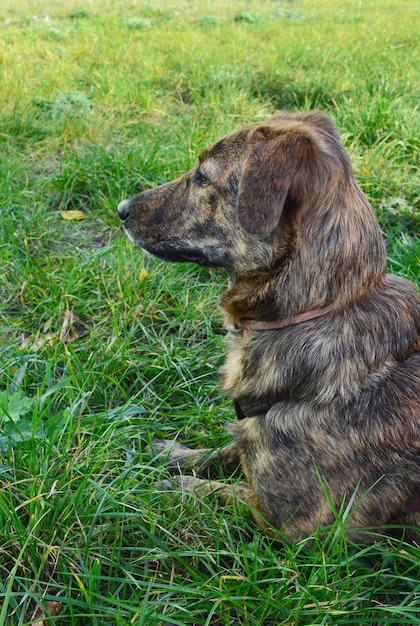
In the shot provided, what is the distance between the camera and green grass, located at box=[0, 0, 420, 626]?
183 cm

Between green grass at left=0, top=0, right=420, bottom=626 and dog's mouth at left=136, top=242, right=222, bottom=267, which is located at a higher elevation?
dog's mouth at left=136, top=242, right=222, bottom=267

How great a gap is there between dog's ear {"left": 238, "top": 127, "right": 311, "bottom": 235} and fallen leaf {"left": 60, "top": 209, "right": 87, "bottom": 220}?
7.54 feet

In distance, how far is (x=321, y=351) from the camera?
2039 mm

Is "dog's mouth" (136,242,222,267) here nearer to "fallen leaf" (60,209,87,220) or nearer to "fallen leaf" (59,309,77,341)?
"fallen leaf" (59,309,77,341)

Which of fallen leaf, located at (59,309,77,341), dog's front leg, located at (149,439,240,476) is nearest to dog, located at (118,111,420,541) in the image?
dog's front leg, located at (149,439,240,476)

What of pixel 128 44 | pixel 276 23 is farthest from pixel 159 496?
pixel 276 23

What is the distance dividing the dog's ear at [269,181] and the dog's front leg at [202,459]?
1.06 m

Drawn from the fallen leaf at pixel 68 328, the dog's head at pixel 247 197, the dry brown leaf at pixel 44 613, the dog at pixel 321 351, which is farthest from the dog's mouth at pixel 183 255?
the dry brown leaf at pixel 44 613

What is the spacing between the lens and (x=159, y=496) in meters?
2.16

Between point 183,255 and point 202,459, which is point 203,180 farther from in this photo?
point 202,459

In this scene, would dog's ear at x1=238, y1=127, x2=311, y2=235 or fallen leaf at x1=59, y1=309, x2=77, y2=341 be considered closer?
dog's ear at x1=238, y1=127, x2=311, y2=235

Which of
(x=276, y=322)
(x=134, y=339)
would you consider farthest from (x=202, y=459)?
(x=134, y=339)

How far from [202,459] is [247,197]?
3.93ft

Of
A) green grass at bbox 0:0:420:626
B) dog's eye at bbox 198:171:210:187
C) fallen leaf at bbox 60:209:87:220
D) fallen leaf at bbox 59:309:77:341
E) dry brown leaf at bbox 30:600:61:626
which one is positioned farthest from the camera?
fallen leaf at bbox 60:209:87:220
